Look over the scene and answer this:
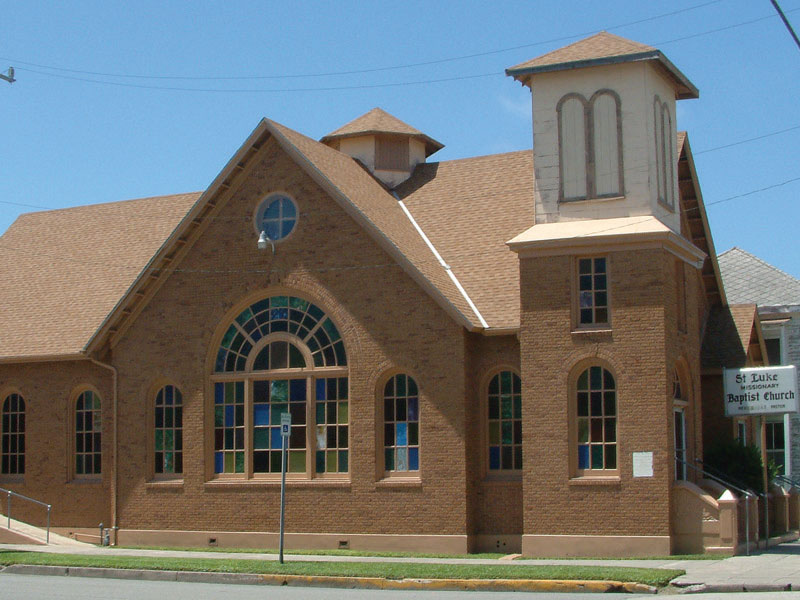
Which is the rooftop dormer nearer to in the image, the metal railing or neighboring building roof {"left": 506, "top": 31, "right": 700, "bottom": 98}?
neighboring building roof {"left": 506, "top": 31, "right": 700, "bottom": 98}

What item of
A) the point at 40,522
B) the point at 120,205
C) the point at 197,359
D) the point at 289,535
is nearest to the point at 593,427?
the point at 289,535

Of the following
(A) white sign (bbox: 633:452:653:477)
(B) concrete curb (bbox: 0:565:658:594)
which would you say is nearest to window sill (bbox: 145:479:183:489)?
(B) concrete curb (bbox: 0:565:658:594)

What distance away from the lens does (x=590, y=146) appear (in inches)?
985

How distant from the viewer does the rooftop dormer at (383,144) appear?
105ft

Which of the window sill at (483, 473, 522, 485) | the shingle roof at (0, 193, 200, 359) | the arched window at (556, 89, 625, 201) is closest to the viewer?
the arched window at (556, 89, 625, 201)

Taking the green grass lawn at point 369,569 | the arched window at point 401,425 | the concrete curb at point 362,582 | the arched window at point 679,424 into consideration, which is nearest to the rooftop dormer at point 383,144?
the arched window at point 401,425

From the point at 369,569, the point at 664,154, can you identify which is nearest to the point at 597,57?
the point at 664,154

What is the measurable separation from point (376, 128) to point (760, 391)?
39.2 ft

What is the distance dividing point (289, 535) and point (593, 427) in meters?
7.19

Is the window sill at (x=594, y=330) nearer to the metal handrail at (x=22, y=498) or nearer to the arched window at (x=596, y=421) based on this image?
the arched window at (x=596, y=421)

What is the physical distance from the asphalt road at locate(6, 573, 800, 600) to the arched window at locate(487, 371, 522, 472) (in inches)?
289

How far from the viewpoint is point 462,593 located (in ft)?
60.7

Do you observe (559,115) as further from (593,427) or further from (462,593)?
(462,593)

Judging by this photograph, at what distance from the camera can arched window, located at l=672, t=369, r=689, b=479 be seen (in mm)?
25253
